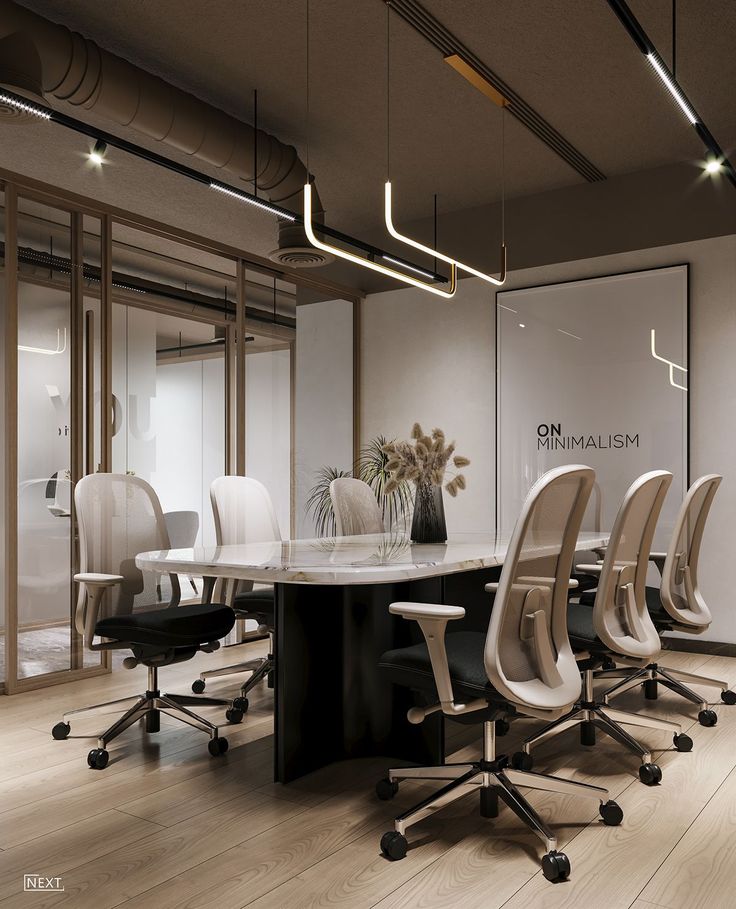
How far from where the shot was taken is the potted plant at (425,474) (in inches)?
137

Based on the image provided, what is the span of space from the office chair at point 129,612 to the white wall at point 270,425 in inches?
83.1

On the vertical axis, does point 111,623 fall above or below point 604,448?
below

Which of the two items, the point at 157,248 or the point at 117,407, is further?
the point at 157,248

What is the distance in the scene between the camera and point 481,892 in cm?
213

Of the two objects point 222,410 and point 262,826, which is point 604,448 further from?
point 262,826

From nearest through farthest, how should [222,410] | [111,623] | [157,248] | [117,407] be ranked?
[111,623] < [117,407] < [157,248] < [222,410]

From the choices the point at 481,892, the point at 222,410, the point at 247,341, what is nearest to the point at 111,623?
the point at 481,892

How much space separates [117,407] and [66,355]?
44cm

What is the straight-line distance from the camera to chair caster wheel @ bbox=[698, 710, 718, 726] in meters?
3.60

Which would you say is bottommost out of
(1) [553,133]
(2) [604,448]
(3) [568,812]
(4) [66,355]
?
(3) [568,812]

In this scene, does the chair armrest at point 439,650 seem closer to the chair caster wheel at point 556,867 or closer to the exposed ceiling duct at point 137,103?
the chair caster wheel at point 556,867

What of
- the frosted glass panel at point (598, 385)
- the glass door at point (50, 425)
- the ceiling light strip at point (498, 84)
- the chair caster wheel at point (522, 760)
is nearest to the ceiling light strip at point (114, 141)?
the glass door at point (50, 425)

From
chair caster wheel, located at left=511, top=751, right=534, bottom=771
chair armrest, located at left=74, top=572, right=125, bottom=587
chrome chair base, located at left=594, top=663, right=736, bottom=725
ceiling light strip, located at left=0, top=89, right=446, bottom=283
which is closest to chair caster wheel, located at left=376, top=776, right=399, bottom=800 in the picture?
chair caster wheel, located at left=511, top=751, right=534, bottom=771

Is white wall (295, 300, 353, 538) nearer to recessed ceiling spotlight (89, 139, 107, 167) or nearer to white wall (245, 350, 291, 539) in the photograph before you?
white wall (245, 350, 291, 539)
